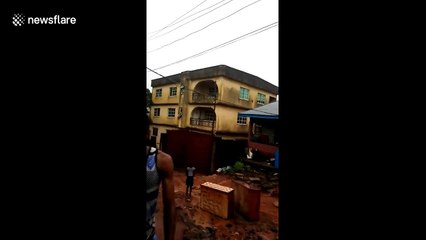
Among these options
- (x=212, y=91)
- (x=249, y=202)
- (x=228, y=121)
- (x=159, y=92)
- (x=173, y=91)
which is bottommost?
(x=249, y=202)

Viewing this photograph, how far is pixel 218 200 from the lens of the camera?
262 inches

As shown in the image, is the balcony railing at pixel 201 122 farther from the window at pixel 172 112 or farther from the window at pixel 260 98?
the window at pixel 260 98

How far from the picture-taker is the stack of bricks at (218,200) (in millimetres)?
6535

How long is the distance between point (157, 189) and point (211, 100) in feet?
69.9

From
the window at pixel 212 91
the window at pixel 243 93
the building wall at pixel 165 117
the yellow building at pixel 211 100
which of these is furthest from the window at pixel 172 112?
the window at pixel 243 93

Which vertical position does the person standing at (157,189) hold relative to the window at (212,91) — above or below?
below

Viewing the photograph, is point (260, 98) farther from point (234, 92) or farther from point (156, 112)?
point (156, 112)

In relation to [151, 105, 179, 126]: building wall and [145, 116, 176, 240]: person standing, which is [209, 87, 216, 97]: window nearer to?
[151, 105, 179, 126]: building wall
